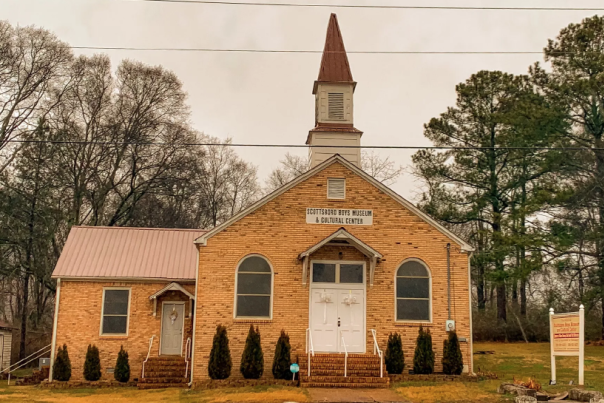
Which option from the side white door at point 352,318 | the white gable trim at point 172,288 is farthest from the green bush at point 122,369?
the side white door at point 352,318

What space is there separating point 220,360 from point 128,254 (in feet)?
21.3

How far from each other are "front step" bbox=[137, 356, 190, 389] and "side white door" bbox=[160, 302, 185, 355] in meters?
0.70

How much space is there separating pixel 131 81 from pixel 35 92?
5.66 metres

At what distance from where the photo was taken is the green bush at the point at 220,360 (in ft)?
61.3

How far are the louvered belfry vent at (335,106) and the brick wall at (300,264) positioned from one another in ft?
12.3

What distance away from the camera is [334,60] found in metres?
24.9

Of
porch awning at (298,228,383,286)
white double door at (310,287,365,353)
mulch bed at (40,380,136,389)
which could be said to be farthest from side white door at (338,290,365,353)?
mulch bed at (40,380,136,389)

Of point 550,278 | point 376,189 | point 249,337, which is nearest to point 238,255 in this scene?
point 249,337

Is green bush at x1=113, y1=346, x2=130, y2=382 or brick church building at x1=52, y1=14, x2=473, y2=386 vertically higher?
brick church building at x1=52, y1=14, x2=473, y2=386

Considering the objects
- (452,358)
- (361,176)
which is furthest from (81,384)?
(452,358)

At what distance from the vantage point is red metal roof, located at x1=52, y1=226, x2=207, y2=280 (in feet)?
72.8

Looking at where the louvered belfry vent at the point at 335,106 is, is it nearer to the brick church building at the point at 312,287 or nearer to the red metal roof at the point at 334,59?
the red metal roof at the point at 334,59

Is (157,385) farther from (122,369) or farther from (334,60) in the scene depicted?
(334,60)

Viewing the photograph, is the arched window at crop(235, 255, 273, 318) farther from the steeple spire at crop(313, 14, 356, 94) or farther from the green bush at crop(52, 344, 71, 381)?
the steeple spire at crop(313, 14, 356, 94)
